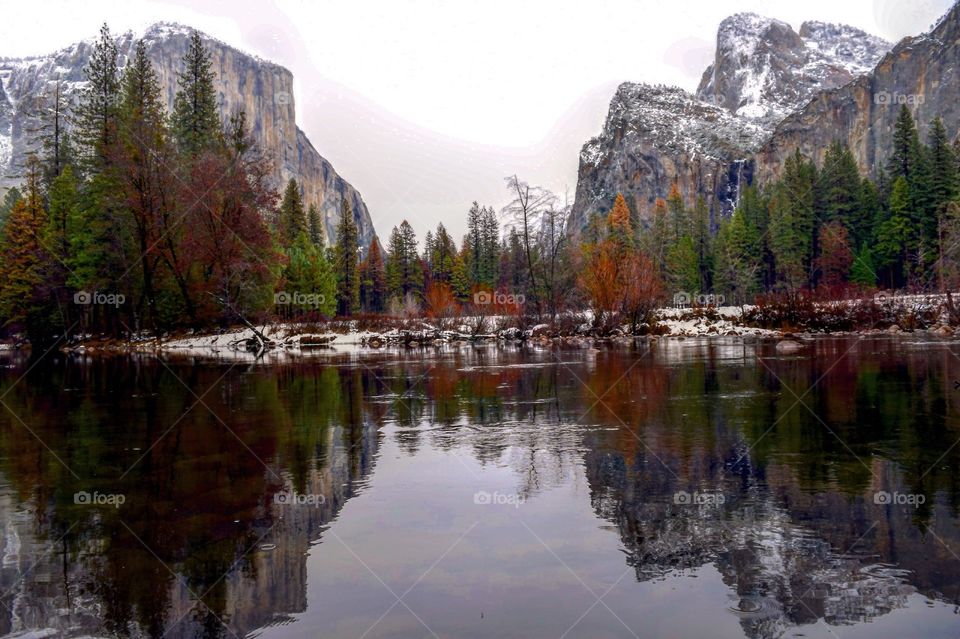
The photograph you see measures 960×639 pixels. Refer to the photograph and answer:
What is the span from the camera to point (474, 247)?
115 m

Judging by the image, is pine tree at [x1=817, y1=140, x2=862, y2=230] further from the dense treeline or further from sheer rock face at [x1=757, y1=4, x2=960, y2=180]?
sheer rock face at [x1=757, y1=4, x2=960, y2=180]

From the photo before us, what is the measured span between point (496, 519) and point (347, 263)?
89.4 m

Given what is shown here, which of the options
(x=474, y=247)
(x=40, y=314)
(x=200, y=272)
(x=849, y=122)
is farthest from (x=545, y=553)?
(x=849, y=122)

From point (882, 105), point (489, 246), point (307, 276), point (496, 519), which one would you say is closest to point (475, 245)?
point (489, 246)

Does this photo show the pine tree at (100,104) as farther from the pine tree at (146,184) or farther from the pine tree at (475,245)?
the pine tree at (475,245)

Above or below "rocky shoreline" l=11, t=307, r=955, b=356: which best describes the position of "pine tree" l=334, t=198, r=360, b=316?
above

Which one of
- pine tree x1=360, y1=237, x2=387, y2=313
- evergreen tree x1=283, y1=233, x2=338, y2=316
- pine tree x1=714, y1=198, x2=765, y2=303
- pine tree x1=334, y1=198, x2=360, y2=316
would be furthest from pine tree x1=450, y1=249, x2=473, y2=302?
pine tree x1=714, y1=198, x2=765, y2=303

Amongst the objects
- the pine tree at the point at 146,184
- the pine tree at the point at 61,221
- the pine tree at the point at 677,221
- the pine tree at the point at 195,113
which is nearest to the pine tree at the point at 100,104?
the pine tree at the point at 61,221

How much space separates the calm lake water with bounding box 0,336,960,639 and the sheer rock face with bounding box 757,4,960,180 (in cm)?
14616

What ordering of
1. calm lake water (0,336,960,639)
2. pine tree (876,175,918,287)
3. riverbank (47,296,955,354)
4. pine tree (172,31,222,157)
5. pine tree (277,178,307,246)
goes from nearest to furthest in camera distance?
calm lake water (0,336,960,639), riverbank (47,296,955,354), pine tree (172,31,222,157), pine tree (876,175,918,287), pine tree (277,178,307,246)

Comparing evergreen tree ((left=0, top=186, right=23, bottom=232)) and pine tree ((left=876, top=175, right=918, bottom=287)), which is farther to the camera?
pine tree ((left=876, top=175, right=918, bottom=287))

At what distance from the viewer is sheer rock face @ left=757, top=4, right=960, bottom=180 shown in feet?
497

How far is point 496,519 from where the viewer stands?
21.0 ft

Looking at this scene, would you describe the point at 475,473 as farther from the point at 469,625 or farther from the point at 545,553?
the point at 469,625
